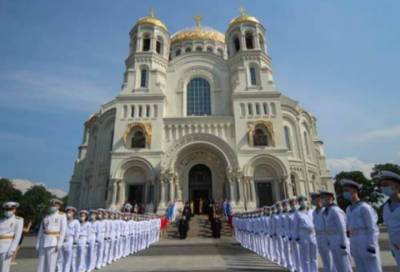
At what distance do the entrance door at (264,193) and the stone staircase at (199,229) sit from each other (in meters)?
4.42

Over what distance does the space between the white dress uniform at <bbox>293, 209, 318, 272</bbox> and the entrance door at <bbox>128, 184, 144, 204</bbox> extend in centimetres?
1876

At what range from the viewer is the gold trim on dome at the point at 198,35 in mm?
39875

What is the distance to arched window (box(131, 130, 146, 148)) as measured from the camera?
25.0 meters

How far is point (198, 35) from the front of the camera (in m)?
40.0

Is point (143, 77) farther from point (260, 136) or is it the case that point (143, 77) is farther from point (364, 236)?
point (364, 236)

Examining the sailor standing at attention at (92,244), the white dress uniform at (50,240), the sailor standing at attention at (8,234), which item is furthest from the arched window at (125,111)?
the sailor standing at attention at (8,234)

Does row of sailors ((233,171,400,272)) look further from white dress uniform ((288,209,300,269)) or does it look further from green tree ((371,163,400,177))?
green tree ((371,163,400,177))

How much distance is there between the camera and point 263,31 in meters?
30.5

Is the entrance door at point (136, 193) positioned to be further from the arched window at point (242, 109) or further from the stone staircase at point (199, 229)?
the arched window at point (242, 109)

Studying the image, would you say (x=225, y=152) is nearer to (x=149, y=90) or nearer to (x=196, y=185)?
(x=196, y=185)

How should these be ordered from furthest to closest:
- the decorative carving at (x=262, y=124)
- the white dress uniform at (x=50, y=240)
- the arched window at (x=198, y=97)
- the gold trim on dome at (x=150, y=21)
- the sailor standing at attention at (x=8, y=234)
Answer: the gold trim on dome at (x=150, y=21) < the arched window at (x=198, y=97) < the decorative carving at (x=262, y=124) < the white dress uniform at (x=50, y=240) < the sailor standing at attention at (x=8, y=234)

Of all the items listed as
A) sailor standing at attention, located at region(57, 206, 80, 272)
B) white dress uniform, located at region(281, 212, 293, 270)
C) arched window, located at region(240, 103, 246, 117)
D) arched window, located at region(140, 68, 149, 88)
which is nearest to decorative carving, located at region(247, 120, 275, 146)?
arched window, located at region(240, 103, 246, 117)

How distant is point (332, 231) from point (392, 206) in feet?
5.61

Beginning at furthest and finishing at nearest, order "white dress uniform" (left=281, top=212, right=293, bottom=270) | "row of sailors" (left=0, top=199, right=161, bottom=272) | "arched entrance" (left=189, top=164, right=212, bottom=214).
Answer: "arched entrance" (left=189, top=164, right=212, bottom=214) < "white dress uniform" (left=281, top=212, right=293, bottom=270) < "row of sailors" (left=0, top=199, right=161, bottom=272)
